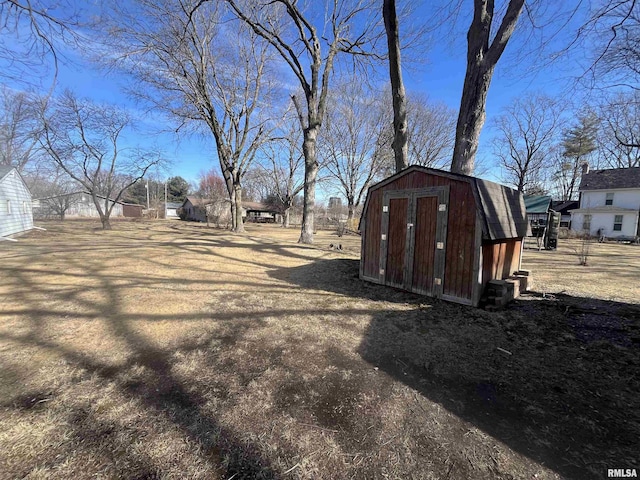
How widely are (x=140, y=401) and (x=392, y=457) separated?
7.06 ft

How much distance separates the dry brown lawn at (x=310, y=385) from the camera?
1.82 metres

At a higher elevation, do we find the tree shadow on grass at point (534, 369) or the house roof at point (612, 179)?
the house roof at point (612, 179)

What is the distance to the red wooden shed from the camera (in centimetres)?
484

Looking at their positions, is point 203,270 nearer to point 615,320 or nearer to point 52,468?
point 52,468

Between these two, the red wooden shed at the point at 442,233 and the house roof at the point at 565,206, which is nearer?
the red wooden shed at the point at 442,233

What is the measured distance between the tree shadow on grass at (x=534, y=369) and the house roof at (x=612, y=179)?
30.2 m

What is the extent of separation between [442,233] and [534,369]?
2708 mm

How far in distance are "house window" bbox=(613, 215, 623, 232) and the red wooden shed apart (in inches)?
1103

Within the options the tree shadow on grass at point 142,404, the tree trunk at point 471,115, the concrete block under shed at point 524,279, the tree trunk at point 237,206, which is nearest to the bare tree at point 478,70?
the tree trunk at point 471,115

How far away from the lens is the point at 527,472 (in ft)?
5.74

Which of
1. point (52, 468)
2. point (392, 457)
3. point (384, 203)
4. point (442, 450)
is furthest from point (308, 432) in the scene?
point (384, 203)

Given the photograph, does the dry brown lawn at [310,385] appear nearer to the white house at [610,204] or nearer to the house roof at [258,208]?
the white house at [610,204]

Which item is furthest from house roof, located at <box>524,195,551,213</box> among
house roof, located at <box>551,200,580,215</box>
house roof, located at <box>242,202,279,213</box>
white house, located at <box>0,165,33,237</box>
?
house roof, located at <box>242,202,279,213</box>

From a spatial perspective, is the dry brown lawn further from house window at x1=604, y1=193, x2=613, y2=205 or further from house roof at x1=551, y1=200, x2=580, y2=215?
house roof at x1=551, y1=200, x2=580, y2=215
